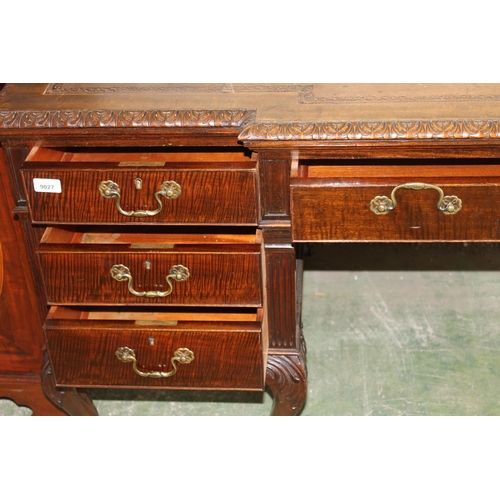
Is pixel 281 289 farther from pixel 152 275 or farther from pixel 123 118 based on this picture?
pixel 123 118

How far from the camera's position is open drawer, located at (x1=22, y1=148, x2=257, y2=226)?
1.42 metres

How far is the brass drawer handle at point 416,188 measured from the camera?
4.51 ft

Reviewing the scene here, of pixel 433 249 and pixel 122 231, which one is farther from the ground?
pixel 122 231

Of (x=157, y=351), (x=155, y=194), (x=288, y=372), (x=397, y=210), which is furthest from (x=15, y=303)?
(x=397, y=210)

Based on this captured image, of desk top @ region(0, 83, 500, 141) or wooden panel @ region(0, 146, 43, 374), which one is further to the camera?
wooden panel @ region(0, 146, 43, 374)

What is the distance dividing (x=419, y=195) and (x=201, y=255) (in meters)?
0.38

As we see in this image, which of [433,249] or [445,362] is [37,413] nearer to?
[445,362]

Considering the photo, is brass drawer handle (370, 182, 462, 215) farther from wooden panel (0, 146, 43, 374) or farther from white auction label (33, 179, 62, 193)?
wooden panel (0, 146, 43, 374)

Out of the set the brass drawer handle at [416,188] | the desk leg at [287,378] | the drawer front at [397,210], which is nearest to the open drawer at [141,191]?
the drawer front at [397,210]

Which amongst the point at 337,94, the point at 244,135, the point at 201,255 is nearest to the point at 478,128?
the point at 337,94

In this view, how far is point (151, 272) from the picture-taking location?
4.89 feet

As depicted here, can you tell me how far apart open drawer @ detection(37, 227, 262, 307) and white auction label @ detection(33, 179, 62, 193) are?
0.33ft

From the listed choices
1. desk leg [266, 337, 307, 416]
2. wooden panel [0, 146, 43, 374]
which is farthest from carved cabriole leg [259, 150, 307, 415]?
wooden panel [0, 146, 43, 374]

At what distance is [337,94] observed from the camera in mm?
1519
